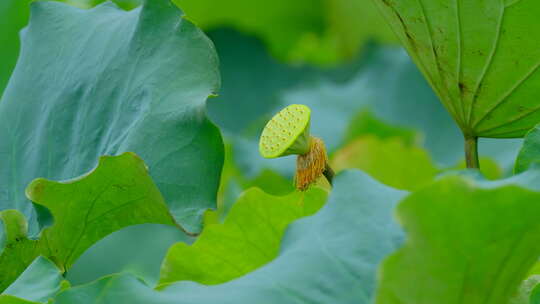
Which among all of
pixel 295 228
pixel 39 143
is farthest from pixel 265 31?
pixel 295 228

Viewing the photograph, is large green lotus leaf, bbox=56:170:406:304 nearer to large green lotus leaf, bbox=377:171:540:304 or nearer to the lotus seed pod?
large green lotus leaf, bbox=377:171:540:304

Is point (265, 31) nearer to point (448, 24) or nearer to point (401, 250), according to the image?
point (448, 24)

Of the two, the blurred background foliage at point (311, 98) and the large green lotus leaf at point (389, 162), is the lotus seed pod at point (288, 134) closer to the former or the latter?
the blurred background foliage at point (311, 98)

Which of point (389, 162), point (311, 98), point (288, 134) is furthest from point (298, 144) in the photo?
point (311, 98)

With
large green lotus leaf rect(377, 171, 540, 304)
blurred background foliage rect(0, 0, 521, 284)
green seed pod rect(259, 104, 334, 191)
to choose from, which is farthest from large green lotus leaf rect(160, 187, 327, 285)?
blurred background foliage rect(0, 0, 521, 284)

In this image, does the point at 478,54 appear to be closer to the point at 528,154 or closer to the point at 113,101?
the point at 528,154
